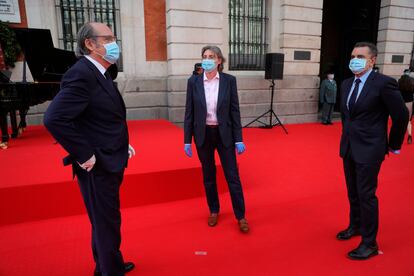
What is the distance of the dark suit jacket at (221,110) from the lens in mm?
2799

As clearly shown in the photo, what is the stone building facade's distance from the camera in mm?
7488

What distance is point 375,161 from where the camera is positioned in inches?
92.0

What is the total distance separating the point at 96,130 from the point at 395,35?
1096 centimetres

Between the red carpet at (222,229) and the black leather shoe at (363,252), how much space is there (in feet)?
0.17

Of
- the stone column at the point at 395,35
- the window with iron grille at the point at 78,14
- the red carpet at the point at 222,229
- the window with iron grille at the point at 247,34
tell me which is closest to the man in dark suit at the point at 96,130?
the red carpet at the point at 222,229

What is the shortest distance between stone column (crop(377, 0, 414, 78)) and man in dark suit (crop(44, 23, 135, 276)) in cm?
1034

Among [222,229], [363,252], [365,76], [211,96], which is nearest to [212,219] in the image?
[222,229]

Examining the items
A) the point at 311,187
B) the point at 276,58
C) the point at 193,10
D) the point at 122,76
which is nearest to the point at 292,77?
the point at 276,58

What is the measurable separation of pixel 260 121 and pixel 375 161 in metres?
6.53

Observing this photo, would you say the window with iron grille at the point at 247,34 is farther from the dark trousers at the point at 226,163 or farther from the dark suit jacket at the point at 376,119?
the dark suit jacket at the point at 376,119

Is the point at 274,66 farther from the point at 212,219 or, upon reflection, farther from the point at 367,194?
the point at 367,194

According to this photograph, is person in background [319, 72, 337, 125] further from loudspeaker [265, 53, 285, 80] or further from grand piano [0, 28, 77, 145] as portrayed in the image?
grand piano [0, 28, 77, 145]

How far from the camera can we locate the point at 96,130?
1807 mm

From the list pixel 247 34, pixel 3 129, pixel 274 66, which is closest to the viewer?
pixel 3 129
